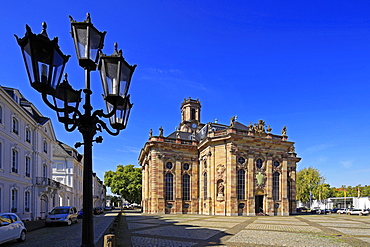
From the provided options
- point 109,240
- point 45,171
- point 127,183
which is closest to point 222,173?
point 45,171

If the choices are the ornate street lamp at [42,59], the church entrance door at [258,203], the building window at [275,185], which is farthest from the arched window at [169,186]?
the ornate street lamp at [42,59]

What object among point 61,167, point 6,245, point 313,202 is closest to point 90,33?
point 6,245

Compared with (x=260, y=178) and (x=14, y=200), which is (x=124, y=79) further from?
(x=260, y=178)

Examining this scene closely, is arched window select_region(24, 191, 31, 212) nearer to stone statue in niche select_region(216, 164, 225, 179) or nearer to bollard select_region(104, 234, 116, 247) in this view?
stone statue in niche select_region(216, 164, 225, 179)

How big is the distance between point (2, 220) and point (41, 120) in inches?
855

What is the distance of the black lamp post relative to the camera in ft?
14.9

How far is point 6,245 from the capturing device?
13.3 meters

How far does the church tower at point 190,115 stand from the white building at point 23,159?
26.9 metres

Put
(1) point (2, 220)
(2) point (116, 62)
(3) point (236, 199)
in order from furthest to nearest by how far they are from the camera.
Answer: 1. (3) point (236, 199)
2. (1) point (2, 220)
3. (2) point (116, 62)

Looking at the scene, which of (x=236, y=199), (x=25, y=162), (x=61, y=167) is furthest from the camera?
(x=61, y=167)

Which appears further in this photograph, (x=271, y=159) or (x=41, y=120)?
(x=271, y=159)

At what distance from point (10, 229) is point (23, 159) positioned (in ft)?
49.4

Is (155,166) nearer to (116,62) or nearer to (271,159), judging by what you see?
(271,159)

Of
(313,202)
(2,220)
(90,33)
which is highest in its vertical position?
(90,33)
